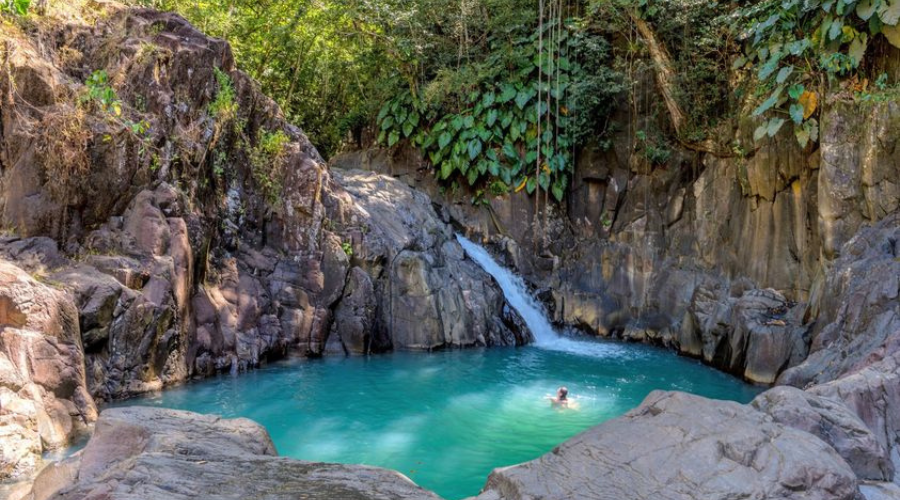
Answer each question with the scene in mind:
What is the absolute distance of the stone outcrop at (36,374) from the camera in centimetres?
594

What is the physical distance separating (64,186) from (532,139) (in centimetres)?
970

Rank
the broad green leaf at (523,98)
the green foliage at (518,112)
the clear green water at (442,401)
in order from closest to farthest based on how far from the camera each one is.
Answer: the clear green water at (442,401) → the green foliage at (518,112) → the broad green leaf at (523,98)

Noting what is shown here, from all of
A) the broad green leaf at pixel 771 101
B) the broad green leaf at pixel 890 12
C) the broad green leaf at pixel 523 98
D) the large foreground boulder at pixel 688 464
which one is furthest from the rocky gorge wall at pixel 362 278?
the broad green leaf at pixel 523 98

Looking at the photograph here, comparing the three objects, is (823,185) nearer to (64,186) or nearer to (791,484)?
(791,484)

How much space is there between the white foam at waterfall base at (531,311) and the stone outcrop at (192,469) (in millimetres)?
8831

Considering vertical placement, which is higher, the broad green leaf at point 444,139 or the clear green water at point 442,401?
the broad green leaf at point 444,139

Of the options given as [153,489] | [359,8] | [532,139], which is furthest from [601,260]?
[153,489]

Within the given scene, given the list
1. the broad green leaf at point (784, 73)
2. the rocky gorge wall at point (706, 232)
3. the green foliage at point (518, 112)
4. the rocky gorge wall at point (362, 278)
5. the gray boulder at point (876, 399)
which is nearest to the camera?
the rocky gorge wall at point (362, 278)

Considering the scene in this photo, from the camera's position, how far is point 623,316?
1365cm

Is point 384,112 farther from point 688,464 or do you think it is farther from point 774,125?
point 688,464

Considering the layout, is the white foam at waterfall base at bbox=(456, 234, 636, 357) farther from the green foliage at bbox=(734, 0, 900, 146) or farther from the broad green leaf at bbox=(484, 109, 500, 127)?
the green foliage at bbox=(734, 0, 900, 146)

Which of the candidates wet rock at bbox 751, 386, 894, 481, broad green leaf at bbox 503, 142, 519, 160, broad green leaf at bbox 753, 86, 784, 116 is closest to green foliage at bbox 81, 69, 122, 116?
wet rock at bbox 751, 386, 894, 481

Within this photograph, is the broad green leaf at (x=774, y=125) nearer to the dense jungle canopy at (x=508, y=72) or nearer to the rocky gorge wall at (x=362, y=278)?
the rocky gorge wall at (x=362, y=278)

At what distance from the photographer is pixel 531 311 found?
13875 mm
